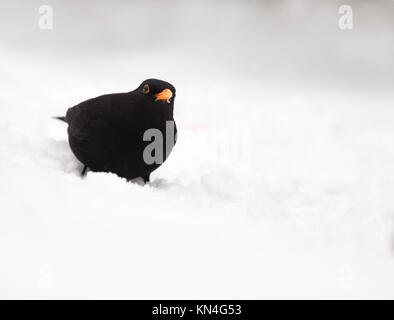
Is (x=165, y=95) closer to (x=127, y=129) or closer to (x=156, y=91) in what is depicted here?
(x=156, y=91)

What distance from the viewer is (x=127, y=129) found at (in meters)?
3.31

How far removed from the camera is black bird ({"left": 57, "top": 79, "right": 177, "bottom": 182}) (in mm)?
3311

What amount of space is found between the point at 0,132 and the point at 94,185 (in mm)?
912

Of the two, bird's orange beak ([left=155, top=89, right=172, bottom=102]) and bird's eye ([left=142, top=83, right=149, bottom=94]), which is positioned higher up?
bird's eye ([left=142, top=83, right=149, bottom=94])

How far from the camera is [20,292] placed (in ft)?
6.88

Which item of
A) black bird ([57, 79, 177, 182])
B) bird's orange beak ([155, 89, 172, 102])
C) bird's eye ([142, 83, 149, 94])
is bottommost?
black bird ([57, 79, 177, 182])

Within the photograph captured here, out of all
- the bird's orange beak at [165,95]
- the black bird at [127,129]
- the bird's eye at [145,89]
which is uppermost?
the bird's eye at [145,89]

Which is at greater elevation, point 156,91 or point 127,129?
point 156,91

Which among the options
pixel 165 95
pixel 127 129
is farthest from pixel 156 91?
pixel 127 129

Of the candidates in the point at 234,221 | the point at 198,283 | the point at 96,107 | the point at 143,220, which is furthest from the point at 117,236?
the point at 96,107

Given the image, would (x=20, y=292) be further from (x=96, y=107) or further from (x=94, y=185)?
(x=96, y=107)

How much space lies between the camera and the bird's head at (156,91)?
3.28m

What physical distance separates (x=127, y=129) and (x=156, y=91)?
256 mm

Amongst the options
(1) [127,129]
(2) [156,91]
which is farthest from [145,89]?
(1) [127,129]
